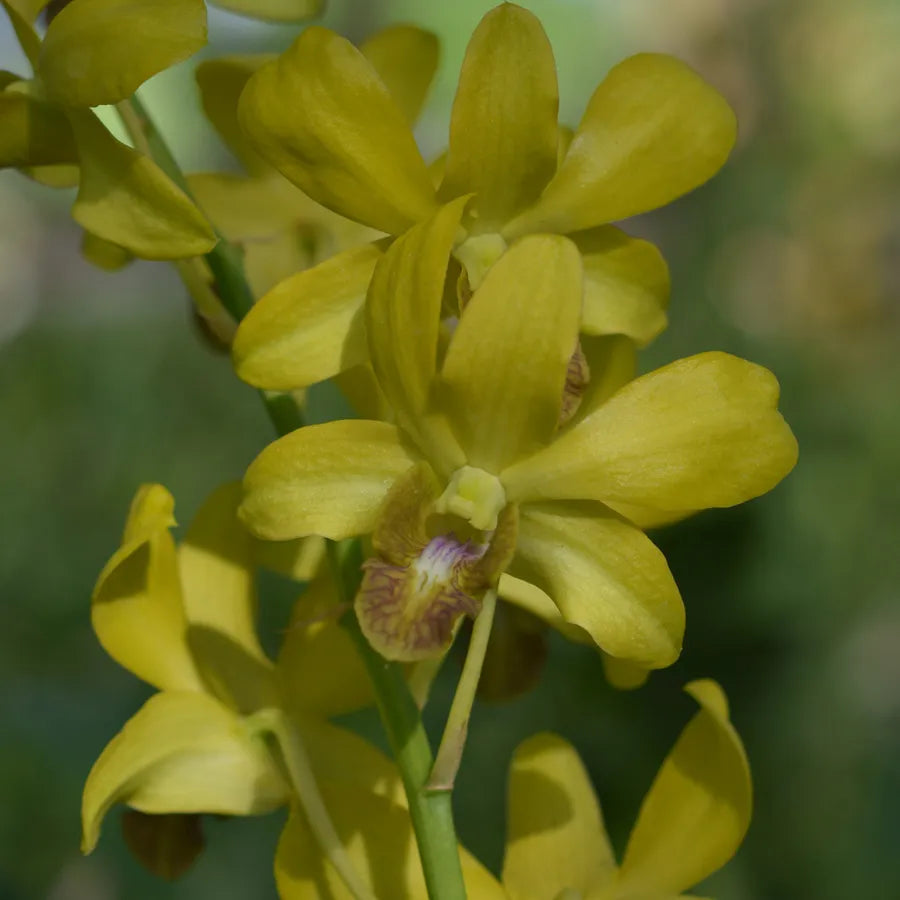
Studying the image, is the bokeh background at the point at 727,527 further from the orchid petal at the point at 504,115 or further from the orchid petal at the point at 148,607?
the orchid petal at the point at 148,607

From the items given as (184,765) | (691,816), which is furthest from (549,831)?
(184,765)

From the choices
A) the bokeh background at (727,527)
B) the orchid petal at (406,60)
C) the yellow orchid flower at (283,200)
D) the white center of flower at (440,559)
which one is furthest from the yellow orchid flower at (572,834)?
the bokeh background at (727,527)

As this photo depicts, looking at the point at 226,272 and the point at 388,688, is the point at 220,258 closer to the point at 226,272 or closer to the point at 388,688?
the point at 226,272

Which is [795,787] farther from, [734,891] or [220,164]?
[220,164]

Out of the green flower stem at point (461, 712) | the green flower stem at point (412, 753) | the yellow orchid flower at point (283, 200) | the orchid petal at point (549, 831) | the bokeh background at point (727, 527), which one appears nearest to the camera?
the green flower stem at point (461, 712)

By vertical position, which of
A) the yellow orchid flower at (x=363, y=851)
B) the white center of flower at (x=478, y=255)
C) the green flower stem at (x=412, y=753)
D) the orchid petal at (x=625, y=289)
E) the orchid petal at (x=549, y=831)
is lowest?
the orchid petal at (x=549, y=831)
